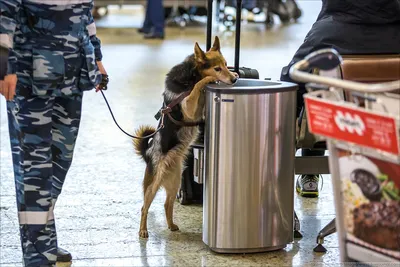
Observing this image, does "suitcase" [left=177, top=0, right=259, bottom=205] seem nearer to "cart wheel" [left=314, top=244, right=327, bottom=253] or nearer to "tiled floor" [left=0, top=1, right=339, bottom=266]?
"tiled floor" [left=0, top=1, right=339, bottom=266]

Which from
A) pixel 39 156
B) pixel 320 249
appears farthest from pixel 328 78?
pixel 320 249

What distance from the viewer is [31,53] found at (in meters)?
3.88

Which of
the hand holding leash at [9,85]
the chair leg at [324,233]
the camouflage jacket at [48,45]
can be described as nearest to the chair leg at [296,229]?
the chair leg at [324,233]

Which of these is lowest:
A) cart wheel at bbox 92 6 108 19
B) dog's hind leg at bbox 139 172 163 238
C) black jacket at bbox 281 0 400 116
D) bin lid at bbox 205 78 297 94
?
cart wheel at bbox 92 6 108 19

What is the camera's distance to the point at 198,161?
16.2 ft

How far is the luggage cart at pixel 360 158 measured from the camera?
299cm

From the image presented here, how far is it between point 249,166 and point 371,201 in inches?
51.9

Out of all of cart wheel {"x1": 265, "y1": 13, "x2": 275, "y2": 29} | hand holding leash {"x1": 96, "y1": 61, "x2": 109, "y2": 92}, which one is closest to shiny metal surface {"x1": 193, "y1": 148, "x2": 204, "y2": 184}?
hand holding leash {"x1": 96, "y1": 61, "x2": 109, "y2": 92}

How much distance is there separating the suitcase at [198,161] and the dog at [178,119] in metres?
0.10

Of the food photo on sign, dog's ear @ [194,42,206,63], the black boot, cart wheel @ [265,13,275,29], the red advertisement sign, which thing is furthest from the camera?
cart wheel @ [265,13,275,29]

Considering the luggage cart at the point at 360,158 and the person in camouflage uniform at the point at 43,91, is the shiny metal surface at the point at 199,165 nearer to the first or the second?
the person in camouflage uniform at the point at 43,91

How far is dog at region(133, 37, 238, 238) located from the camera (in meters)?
4.71

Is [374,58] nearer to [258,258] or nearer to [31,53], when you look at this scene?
[258,258]

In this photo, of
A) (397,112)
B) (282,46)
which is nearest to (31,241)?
(397,112)
